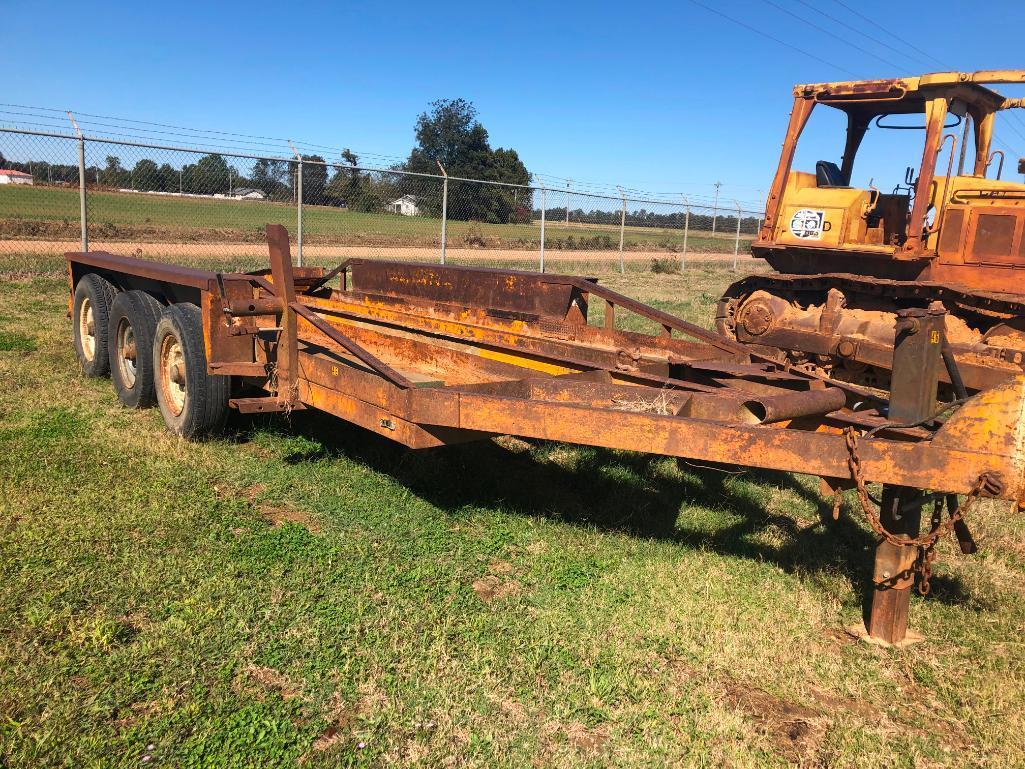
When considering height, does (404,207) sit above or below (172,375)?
above

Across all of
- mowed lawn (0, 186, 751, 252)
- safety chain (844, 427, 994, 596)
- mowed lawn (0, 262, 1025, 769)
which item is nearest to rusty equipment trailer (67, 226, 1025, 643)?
safety chain (844, 427, 994, 596)

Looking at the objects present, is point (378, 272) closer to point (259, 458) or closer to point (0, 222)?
point (259, 458)

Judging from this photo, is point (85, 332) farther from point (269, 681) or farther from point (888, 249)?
point (888, 249)

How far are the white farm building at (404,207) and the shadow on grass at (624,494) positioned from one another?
12277 millimetres

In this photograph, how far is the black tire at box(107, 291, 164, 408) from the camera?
5508 mm

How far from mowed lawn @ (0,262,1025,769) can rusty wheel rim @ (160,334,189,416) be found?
0.26 metres

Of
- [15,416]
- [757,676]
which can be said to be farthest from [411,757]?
[15,416]

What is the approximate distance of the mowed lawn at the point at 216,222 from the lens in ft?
51.7

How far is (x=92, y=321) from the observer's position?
21.4 feet

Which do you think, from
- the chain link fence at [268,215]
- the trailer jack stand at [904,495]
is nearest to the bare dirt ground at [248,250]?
the chain link fence at [268,215]

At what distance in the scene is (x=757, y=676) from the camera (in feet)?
9.60

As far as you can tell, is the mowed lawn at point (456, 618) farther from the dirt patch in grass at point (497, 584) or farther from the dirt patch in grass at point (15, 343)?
the dirt patch in grass at point (15, 343)

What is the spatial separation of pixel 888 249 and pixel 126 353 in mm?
6508

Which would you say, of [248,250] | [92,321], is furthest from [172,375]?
[248,250]
